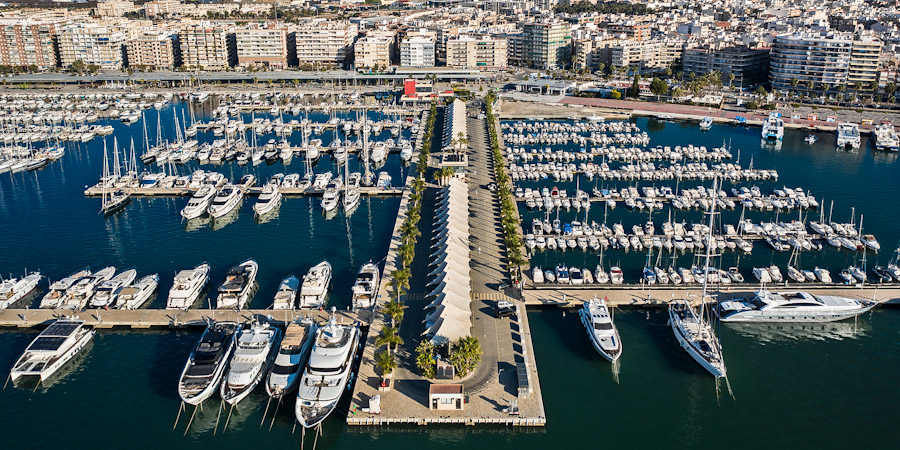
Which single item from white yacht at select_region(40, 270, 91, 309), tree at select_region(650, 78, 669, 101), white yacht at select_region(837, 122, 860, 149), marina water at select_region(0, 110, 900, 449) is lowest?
marina water at select_region(0, 110, 900, 449)

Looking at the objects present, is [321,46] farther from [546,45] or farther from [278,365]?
[278,365]

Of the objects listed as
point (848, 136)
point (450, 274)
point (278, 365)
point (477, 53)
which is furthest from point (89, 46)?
point (848, 136)

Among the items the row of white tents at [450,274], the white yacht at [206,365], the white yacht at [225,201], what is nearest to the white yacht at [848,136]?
the row of white tents at [450,274]

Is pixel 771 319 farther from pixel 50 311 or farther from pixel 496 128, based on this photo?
pixel 496 128

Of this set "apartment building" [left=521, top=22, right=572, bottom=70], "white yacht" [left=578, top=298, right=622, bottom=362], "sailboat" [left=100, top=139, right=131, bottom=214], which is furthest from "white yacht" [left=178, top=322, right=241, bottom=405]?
"apartment building" [left=521, top=22, right=572, bottom=70]

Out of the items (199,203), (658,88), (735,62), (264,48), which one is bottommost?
(199,203)

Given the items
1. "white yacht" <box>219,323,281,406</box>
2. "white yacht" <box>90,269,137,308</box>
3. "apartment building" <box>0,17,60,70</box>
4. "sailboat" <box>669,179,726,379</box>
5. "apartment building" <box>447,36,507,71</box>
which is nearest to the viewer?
"white yacht" <box>219,323,281,406</box>

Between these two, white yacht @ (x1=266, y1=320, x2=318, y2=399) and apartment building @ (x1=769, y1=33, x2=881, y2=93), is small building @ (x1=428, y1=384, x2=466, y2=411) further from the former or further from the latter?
apartment building @ (x1=769, y1=33, x2=881, y2=93)
